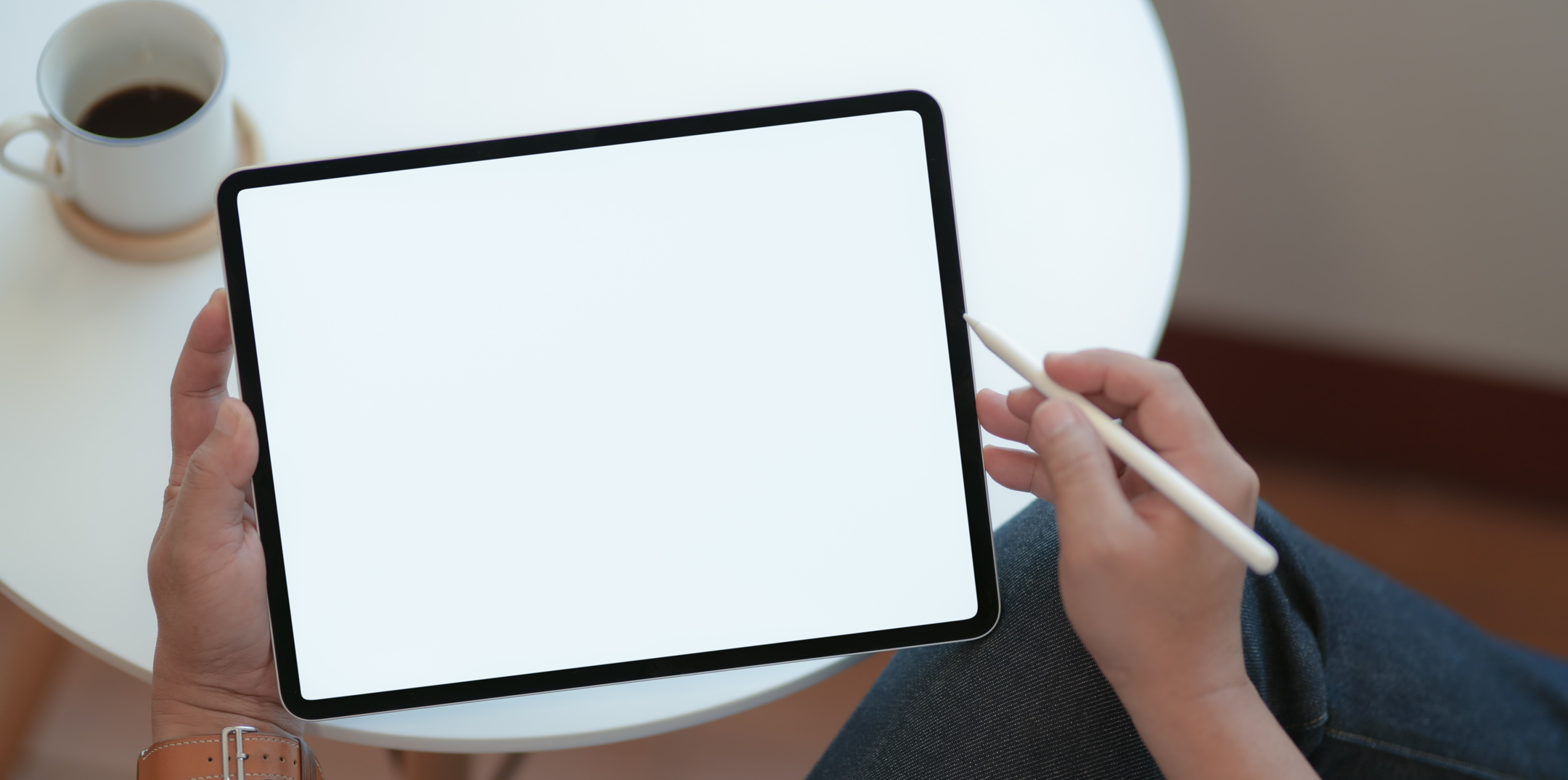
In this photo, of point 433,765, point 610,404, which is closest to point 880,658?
point 433,765

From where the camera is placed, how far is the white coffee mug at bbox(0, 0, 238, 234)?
562 millimetres

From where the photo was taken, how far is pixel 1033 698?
2.05ft

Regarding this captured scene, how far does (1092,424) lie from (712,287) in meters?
0.22

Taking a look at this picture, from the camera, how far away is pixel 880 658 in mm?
1110

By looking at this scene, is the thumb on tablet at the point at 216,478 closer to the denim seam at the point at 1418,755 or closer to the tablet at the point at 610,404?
the tablet at the point at 610,404

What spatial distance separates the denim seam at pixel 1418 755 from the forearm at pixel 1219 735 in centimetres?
16

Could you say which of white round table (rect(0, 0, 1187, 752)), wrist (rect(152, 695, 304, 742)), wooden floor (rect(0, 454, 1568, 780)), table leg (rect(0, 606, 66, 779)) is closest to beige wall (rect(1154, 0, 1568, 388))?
wooden floor (rect(0, 454, 1568, 780))

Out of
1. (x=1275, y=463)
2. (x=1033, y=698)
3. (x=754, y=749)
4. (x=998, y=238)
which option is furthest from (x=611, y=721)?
(x=1275, y=463)

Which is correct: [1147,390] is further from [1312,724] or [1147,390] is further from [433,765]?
[433,765]

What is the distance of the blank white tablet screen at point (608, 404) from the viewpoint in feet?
1.82

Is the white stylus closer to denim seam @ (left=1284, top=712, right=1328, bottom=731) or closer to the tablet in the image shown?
the tablet

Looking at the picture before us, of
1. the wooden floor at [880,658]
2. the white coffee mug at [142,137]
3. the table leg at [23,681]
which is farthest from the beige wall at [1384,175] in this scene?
the table leg at [23,681]

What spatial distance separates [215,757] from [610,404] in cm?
29

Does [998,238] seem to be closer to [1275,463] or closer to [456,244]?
[456,244]
